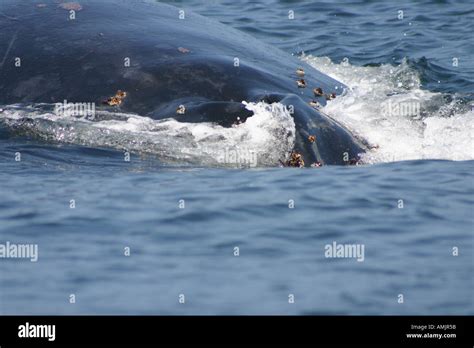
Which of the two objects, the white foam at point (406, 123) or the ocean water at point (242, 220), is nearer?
the ocean water at point (242, 220)

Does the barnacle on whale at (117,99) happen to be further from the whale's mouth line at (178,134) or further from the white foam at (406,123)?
the white foam at (406,123)

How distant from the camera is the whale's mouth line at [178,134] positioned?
38.3 ft

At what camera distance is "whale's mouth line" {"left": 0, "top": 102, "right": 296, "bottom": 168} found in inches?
460

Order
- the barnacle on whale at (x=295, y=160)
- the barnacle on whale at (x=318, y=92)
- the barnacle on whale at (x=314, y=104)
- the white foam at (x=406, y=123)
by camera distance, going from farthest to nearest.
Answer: the barnacle on whale at (x=318, y=92)
the barnacle on whale at (x=314, y=104)
the white foam at (x=406, y=123)
the barnacle on whale at (x=295, y=160)

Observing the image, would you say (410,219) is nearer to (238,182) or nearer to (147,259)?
(238,182)

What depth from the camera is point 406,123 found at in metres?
13.6

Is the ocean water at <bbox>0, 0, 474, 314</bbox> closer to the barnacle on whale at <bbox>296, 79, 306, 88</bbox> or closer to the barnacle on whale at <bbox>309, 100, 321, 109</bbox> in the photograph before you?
the barnacle on whale at <bbox>309, 100, 321, 109</bbox>

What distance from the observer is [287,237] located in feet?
32.0

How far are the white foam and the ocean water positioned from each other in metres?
0.03

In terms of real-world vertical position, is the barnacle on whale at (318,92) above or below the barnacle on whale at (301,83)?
below
